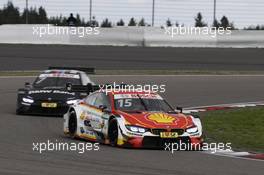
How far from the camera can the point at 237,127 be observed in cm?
1778

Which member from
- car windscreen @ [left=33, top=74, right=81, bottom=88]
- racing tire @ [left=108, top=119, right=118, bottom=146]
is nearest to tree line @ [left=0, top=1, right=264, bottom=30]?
car windscreen @ [left=33, top=74, right=81, bottom=88]

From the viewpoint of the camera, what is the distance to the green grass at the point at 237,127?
1523 cm

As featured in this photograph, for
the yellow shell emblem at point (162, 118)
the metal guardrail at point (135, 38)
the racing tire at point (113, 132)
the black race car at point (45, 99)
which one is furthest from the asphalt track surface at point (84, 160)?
the metal guardrail at point (135, 38)

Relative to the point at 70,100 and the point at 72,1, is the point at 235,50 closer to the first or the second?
the point at 72,1

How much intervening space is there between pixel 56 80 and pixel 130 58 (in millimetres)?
14014

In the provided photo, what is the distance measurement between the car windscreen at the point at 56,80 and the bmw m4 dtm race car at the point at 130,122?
5703 millimetres

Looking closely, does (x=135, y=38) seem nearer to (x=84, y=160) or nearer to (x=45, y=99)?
(x=45, y=99)

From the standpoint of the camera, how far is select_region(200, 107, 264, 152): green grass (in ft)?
50.0

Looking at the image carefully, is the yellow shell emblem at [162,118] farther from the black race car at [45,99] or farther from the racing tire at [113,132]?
the black race car at [45,99]

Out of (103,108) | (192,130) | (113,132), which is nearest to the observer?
(192,130)

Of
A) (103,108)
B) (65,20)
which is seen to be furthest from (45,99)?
(65,20)

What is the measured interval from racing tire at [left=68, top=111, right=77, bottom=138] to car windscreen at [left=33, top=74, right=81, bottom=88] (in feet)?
18.5

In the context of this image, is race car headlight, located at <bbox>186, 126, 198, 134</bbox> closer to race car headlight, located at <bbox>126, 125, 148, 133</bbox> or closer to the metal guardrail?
race car headlight, located at <bbox>126, 125, 148, 133</bbox>

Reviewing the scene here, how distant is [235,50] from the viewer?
37.5 metres
